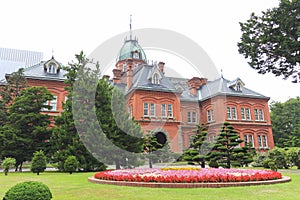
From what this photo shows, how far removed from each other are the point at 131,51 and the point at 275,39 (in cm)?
3444

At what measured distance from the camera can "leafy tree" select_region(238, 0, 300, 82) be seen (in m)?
12.4

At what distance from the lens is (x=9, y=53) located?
3469cm

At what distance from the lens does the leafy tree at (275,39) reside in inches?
487

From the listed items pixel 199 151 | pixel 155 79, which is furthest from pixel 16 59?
pixel 199 151

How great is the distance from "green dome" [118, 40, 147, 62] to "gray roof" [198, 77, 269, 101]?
14012 millimetres

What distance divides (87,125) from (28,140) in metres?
5.14

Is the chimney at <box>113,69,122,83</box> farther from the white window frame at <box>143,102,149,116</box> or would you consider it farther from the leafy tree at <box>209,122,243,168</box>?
the leafy tree at <box>209,122,243,168</box>

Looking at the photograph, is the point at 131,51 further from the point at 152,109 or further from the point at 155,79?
the point at 152,109

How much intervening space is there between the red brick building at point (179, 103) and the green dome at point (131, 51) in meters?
2.63

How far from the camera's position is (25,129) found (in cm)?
1912

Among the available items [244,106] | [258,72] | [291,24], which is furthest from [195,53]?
[244,106]

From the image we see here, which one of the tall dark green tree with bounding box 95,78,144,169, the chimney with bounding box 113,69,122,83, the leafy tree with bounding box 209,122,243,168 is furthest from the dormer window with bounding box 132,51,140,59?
the leafy tree with bounding box 209,122,243,168

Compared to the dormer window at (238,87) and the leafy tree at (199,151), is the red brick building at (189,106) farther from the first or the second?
the leafy tree at (199,151)

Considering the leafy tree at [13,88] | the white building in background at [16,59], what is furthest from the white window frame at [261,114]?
the white building in background at [16,59]
